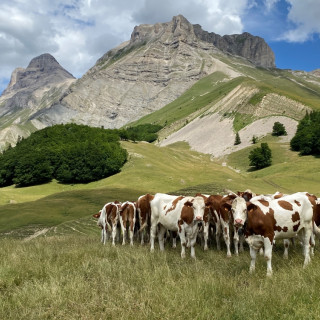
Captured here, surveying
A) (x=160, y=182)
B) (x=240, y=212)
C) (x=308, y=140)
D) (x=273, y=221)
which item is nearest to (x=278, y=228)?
(x=273, y=221)

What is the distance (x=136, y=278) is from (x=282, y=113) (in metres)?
152

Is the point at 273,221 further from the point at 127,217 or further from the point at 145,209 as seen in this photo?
the point at 127,217

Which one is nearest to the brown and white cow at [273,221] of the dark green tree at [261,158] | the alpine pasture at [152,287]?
the alpine pasture at [152,287]

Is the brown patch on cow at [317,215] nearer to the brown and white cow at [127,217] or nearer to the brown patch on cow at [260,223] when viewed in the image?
the brown patch on cow at [260,223]

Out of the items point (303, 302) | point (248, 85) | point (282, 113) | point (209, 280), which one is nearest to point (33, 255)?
point (209, 280)

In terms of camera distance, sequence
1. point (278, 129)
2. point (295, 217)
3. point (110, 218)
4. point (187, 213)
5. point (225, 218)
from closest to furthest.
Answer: point (295, 217)
point (187, 213)
point (225, 218)
point (110, 218)
point (278, 129)

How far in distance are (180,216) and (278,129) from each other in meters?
124

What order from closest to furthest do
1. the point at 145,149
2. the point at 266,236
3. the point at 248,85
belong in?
the point at 266,236, the point at 145,149, the point at 248,85

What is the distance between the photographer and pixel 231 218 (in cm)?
1559

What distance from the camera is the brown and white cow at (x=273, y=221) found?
11180mm

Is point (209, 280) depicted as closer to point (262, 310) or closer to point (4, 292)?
point (262, 310)

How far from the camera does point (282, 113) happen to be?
480 ft

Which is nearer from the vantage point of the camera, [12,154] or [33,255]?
[33,255]

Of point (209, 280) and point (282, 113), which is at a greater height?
point (282, 113)
